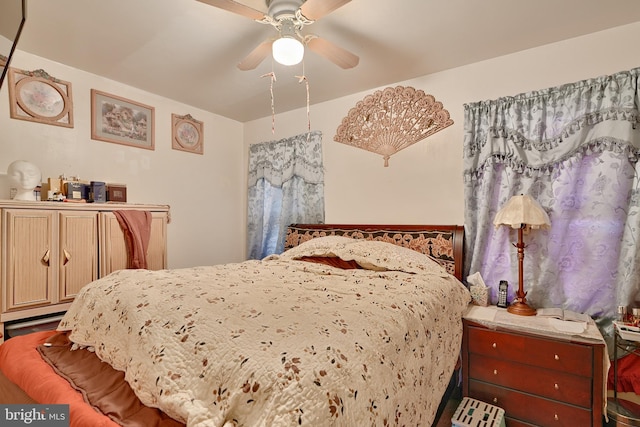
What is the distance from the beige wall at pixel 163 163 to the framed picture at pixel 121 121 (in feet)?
0.17

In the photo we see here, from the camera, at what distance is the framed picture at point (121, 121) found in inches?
111

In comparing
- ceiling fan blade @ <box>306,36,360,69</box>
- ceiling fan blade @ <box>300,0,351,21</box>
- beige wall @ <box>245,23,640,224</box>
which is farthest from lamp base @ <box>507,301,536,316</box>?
ceiling fan blade @ <box>300,0,351,21</box>

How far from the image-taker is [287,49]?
1.69 m

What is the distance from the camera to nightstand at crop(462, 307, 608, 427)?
1.64m

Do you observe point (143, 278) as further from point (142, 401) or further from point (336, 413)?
point (336, 413)

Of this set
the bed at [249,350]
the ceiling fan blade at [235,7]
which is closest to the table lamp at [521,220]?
the bed at [249,350]

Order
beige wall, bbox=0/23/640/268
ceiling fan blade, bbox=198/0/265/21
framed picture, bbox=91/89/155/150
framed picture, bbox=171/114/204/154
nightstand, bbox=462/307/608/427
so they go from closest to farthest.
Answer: ceiling fan blade, bbox=198/0/265/21 < nightstand, bbox=462/307/608/427 < beige wall, bbox=0/23/640/268 < framed picture, bbox=91/89/155/150 < framed picture, bbox=171/114/204/154

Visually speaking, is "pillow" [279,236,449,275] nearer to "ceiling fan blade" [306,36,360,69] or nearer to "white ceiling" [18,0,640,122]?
"ceiling fan blade" [306,36,360,69]

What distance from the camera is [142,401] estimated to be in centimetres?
111

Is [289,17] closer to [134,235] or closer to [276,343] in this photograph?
[276,343]

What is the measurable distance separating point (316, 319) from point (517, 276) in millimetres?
1799

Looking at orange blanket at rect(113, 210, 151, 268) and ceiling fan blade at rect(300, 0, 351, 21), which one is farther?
orange blanket at rect(113, 210, 151, 268)

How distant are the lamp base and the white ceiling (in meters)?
1.88

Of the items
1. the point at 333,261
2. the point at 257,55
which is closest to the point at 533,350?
the point at 333,261
